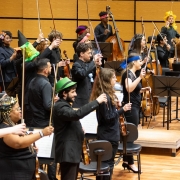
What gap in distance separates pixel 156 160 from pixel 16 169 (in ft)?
11.3

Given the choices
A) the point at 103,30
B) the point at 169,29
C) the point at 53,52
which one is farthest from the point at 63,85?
the point at 169,29

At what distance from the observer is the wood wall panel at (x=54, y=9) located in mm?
14398

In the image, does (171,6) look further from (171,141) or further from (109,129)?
(109,129)

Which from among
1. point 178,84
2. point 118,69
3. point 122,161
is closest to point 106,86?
point 122,161

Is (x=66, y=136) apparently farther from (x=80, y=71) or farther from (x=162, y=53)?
(x=162, y=53)

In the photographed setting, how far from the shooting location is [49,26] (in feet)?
47.9

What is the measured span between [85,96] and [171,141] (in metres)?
1.59

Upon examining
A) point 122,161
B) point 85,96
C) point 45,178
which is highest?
point 85,96

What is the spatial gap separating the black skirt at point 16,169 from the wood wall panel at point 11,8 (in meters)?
10.4

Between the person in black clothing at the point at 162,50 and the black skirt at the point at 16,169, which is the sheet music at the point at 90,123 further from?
the person in black clothing at the point at 162,50

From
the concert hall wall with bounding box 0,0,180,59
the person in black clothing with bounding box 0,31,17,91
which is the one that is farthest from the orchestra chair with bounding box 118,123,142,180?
the concert hall wall with bounding box 0,0,180,59

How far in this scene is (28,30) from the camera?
1473 centimetres

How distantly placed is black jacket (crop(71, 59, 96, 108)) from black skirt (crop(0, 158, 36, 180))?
2400 millimetres

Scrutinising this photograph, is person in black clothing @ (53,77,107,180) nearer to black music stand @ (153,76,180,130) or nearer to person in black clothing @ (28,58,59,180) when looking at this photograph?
person in black clothing @ (28,58,59,180)
